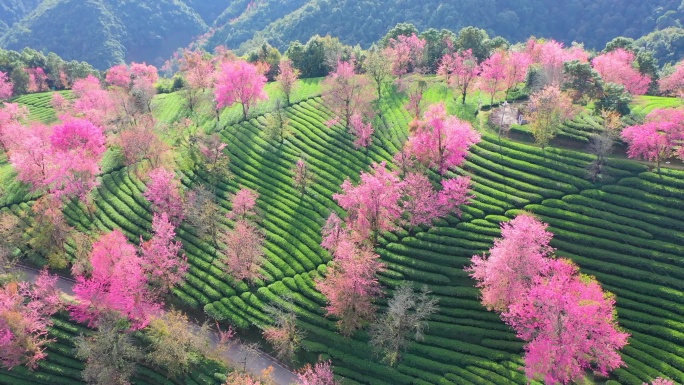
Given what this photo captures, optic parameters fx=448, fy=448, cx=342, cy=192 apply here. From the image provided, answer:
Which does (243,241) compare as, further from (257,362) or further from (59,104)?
(59,104)

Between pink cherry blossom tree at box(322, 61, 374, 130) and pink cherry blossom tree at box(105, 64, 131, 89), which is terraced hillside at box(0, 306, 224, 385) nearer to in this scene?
pink cherry blossom tree at box(322, 61, 374, 130)

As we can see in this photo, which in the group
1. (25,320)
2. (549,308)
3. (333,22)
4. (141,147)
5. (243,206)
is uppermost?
(333,22)

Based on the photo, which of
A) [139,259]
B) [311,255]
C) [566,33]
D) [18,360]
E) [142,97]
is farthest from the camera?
[566,33]

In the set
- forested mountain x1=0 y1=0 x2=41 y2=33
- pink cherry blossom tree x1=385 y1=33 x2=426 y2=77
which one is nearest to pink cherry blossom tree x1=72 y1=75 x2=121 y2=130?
pink cherry blossom tree x1=385 y1=33 x2=426 y2=77

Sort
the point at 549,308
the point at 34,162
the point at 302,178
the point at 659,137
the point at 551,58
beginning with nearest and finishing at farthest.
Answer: the point at 549,308, the point at 659,137, the point at 302,178, the point at 34,162, the point at 551,58

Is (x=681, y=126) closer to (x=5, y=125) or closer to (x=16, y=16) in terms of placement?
(x=5, y=125)

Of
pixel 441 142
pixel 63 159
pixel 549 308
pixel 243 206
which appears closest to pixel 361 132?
pixel 441 142

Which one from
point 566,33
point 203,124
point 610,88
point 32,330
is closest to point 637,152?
point 610,88
